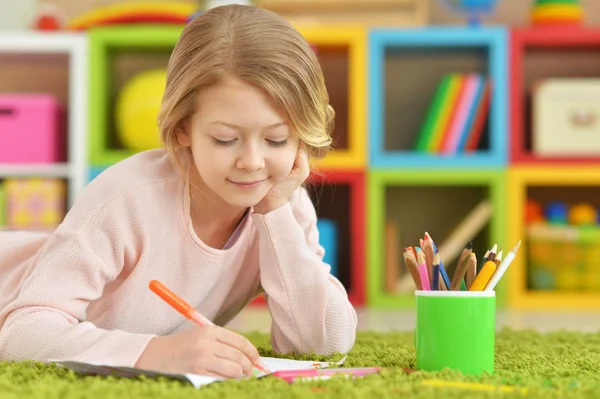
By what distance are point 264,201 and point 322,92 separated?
15cm

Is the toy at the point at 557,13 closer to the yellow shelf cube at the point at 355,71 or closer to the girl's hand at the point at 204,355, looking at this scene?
the yellow shelf cube at the point at 355,71

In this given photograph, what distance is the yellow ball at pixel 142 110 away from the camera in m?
2.52

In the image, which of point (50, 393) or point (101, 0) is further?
point (101, 0)

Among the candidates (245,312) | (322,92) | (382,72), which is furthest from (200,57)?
(382,72)

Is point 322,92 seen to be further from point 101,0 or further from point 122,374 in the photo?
point 101,0

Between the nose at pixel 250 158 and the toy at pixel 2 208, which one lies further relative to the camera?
the toy at pixel 2 208

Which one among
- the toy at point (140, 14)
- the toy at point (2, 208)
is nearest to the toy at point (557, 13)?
the toy at point (140, 14)

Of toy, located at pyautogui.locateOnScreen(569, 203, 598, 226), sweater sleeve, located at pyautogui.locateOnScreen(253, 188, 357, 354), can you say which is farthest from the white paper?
toy, located at pyautogui.locateOnScreen(569, 203, 598, 226)

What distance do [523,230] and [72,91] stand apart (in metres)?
1.43

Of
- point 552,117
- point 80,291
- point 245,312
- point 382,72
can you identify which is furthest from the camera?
point 382,72

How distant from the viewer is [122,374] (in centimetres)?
84

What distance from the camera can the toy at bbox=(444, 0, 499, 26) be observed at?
8.56ft

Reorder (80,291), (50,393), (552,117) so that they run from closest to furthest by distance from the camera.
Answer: (50,393) < (80,291) < (552,117)

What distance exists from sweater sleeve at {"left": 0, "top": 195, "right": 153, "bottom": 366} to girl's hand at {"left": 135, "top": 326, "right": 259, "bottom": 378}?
0.10ft
